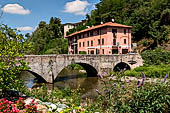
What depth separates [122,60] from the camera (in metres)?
28.8

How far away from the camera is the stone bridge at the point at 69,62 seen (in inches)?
811

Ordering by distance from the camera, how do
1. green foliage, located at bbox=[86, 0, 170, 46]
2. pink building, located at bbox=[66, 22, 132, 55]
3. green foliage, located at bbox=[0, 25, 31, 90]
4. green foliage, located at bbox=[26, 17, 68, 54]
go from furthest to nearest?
green foliage, located at bbox=[26, 17, 68, 54], green foliage, located at bbox=[86, 0, 170, 46], pink building, located at bbox=[66, 22, 132, 55], green foliage, located at bbox=[0, 25, 31, 90]

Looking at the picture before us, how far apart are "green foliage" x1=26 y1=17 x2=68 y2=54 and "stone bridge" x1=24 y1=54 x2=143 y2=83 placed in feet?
78.9

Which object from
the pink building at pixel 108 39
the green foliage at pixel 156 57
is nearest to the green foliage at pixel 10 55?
the green foliage at pixel 156 57

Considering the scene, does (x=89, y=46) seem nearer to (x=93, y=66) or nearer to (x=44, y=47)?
(x=93, y=66)

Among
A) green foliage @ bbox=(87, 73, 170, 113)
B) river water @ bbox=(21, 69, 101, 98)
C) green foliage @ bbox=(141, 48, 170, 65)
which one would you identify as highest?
green foliage @ bbox=(141, 48, 170, 65)

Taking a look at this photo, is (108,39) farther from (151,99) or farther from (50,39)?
(50,39)

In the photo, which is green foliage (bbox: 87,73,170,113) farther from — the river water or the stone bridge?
the stone bridge

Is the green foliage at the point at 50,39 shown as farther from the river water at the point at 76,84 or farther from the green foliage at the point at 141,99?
the green foliage at the point at 141,99

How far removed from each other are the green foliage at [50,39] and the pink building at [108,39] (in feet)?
44.7

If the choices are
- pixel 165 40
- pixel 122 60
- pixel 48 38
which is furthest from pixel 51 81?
pixel 48 38

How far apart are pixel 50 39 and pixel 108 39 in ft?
112

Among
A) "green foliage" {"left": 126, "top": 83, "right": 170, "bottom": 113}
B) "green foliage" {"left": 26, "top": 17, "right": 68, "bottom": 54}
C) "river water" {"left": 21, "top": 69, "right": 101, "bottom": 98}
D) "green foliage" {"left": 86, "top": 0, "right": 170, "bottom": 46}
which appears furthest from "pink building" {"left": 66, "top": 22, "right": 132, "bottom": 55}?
"green foliage" {"left": 126, "top": 83, "right": 170, "bottom": 113}

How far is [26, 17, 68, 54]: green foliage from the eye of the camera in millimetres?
53378
